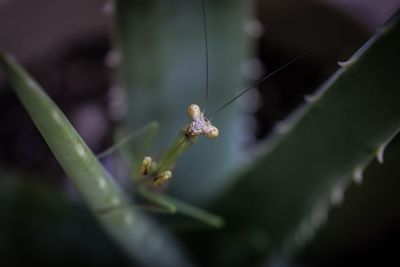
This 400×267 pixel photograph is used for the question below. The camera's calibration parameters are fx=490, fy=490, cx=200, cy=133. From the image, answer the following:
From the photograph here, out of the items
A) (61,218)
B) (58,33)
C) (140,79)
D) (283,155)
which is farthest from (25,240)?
(58,33)

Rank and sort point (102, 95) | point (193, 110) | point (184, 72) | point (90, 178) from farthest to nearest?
1. point (102, 95)
2. point (184, 72)
3. point (193, 110)
4. point (90, 178)

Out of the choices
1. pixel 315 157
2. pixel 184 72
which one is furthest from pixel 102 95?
pixel 315 157

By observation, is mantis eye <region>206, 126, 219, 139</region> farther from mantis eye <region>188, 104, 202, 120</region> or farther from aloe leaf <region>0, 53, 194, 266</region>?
aloe leaf <region>0, 53, 194, 266</region>

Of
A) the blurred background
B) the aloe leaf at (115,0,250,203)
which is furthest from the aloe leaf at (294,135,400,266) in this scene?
the aloe leaf at (115,0,250,203)

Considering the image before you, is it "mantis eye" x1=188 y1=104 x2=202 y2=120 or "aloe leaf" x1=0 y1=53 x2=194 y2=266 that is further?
"mantis eye" x1=188 y1=104 x2=202 y2=120

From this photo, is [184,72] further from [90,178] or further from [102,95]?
[102,95]
